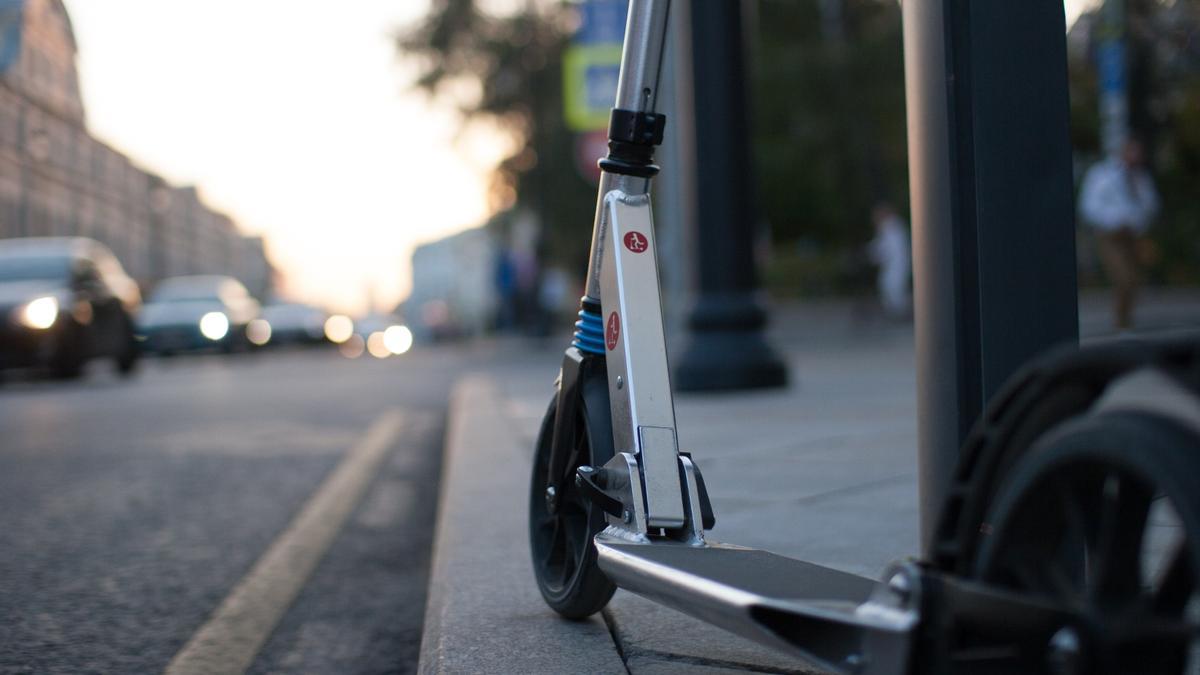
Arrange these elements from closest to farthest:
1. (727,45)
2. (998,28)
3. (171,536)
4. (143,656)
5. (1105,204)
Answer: (998,28)
(143,656)
(171,536)
(727,45)
(1105,204)

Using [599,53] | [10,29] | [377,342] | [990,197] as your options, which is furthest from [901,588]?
[377,342]

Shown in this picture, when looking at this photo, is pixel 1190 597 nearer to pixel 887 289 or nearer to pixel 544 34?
pixel 887 289

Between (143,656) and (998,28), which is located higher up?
(998,28)

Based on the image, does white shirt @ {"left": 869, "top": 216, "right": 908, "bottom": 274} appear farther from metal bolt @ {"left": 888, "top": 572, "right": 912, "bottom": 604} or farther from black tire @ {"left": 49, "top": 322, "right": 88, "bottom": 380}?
metal bolt @ {"left": 888, "top": 572, "right": 912, "bottom": 604}

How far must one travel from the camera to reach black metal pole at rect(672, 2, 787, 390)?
9.05 meters

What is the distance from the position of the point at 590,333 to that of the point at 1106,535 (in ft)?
4.58

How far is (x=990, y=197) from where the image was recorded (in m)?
2.17

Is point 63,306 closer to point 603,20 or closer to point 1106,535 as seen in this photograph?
point 603,20

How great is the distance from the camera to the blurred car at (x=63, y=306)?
47.9ft

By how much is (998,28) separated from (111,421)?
8.57 metres

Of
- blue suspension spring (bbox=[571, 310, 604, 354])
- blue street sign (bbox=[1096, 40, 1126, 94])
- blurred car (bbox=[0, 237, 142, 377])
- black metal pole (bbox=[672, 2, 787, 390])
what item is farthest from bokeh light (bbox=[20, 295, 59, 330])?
blue suspension spring (bbox=[571, 310, 604, 354])

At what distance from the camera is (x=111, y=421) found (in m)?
9.70

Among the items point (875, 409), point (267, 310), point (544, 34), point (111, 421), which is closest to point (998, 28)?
point (875, 409)

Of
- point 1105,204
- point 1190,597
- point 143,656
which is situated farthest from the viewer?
point 1105,204
